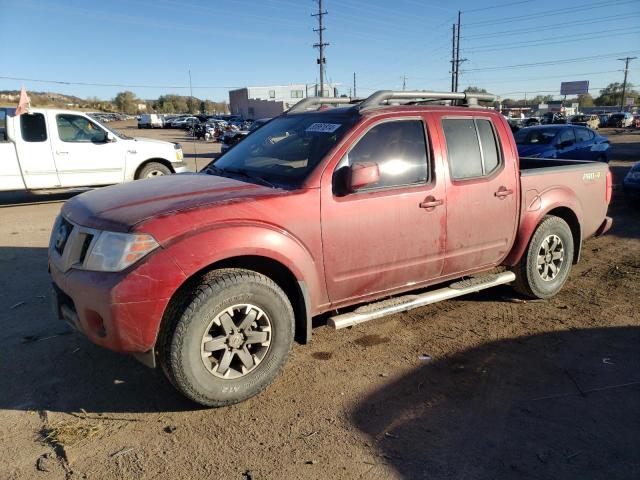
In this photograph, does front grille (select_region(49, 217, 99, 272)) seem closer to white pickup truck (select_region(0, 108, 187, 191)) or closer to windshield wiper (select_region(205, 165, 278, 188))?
windshield wiper (select_region(205, 165, 278, 188))

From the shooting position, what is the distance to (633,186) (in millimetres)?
9297

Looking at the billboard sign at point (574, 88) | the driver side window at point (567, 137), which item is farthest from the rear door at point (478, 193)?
the billboard sign at point (574, 88)

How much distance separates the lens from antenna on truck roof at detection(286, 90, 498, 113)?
13.0 ft

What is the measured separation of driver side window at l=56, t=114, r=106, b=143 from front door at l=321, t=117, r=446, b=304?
8582 mm

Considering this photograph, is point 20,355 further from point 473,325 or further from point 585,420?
point 585,420

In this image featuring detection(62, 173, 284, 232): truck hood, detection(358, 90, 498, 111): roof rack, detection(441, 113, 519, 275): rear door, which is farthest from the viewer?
detection(441, 113, 519, 275): rear door

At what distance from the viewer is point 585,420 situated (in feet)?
9.84

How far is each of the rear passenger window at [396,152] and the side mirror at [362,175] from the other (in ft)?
0.77

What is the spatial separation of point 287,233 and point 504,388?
1.82 meters

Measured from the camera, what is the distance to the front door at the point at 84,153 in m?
10.1

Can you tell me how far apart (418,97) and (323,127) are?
975 millimetres

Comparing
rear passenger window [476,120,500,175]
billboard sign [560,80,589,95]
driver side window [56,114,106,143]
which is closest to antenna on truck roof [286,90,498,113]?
rear passenger window [476,120,500,175]

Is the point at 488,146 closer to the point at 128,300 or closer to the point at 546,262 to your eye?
the point at 546,262

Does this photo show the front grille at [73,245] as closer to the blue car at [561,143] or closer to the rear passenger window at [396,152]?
the rear passenger window at [396,152]
